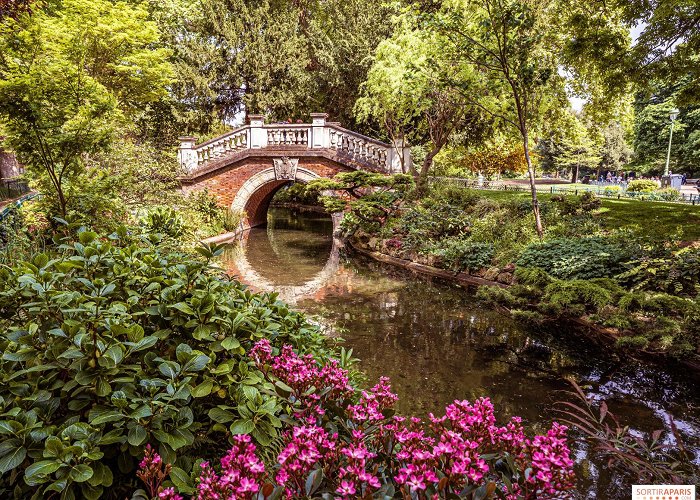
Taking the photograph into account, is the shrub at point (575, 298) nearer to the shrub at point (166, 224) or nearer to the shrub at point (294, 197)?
the shrub at point (166, 224)

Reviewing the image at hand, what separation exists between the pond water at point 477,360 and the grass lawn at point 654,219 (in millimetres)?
4526

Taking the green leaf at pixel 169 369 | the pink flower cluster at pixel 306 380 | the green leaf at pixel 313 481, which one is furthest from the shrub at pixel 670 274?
the green leaf at pixel 169 369

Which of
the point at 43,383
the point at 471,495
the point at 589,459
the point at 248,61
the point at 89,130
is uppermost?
the point at 248,61

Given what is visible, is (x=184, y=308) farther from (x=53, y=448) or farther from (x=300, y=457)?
(x=300, y=457)

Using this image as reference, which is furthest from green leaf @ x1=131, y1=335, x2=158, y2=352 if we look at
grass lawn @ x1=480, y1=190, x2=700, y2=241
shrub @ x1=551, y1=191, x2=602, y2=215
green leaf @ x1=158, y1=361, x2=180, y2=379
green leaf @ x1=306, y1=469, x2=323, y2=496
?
shrub @ x1=551, y1=191, x2=602, y2=215

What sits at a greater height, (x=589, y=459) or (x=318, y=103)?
(x=318, y=103)

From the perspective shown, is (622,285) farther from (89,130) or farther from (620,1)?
(89,130)

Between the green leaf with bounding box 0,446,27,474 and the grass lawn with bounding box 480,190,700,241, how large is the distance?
10.6 meters

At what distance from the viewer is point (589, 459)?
3707 mm

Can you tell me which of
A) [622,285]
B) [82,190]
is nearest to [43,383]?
[82,190]

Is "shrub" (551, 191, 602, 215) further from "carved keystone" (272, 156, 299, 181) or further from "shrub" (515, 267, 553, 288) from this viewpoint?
"carved keystone" (272, 156, 299, 181)

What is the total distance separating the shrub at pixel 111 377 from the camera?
1706 mm

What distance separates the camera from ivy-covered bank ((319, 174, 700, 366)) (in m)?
6.05

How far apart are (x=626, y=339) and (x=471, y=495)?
532 cm
